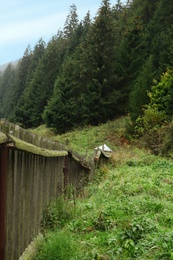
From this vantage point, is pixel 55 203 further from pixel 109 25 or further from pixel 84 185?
pixel 109 25

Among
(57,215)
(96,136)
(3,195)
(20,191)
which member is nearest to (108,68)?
(96,136)

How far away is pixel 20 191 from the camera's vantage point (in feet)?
11.2

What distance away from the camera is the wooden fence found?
9.41ft

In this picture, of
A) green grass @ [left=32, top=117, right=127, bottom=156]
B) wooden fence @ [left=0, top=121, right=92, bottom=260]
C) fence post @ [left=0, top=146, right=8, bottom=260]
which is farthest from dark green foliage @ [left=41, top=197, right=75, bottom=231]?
green grass @ [left=32, top=117, right=127, bottom=156]

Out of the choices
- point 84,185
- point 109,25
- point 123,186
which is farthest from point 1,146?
point 109,25

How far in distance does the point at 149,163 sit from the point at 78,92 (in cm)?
2156

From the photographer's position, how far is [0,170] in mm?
2830

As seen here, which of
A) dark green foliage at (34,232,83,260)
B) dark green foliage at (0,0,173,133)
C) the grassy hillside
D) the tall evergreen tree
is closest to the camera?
dark green foliage at (34,232,83,260)

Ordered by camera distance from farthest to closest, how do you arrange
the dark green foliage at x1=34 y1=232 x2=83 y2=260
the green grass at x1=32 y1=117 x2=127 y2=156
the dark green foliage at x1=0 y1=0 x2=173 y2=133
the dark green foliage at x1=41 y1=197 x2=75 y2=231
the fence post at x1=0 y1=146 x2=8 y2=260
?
the dark green foliage at x1=0 y1=0 x2=173 y2=133 < the green grass at x1=32 y1=117 x2=127 y2=156 < the dark green foliage at x1=41 y1=197 x2=75 y2=231 < the dark green foliage at x1=34 y1=232 x2=83 y2=260 < the fence post at x1=0 y1=146 x2=8 y2=260

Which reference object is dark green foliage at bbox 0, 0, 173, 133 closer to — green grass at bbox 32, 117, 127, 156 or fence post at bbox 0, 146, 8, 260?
green grass at bbox 32, 117, 127, 156

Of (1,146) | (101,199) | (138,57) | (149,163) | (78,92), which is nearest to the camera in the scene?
(1,146)

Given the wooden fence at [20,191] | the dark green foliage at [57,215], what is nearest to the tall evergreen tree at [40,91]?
the dark green foliage at [57,215]

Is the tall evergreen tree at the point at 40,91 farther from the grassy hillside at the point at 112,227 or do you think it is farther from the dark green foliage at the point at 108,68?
the grassy hillside at the point at 112,227

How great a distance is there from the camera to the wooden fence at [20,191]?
2.87 meters
